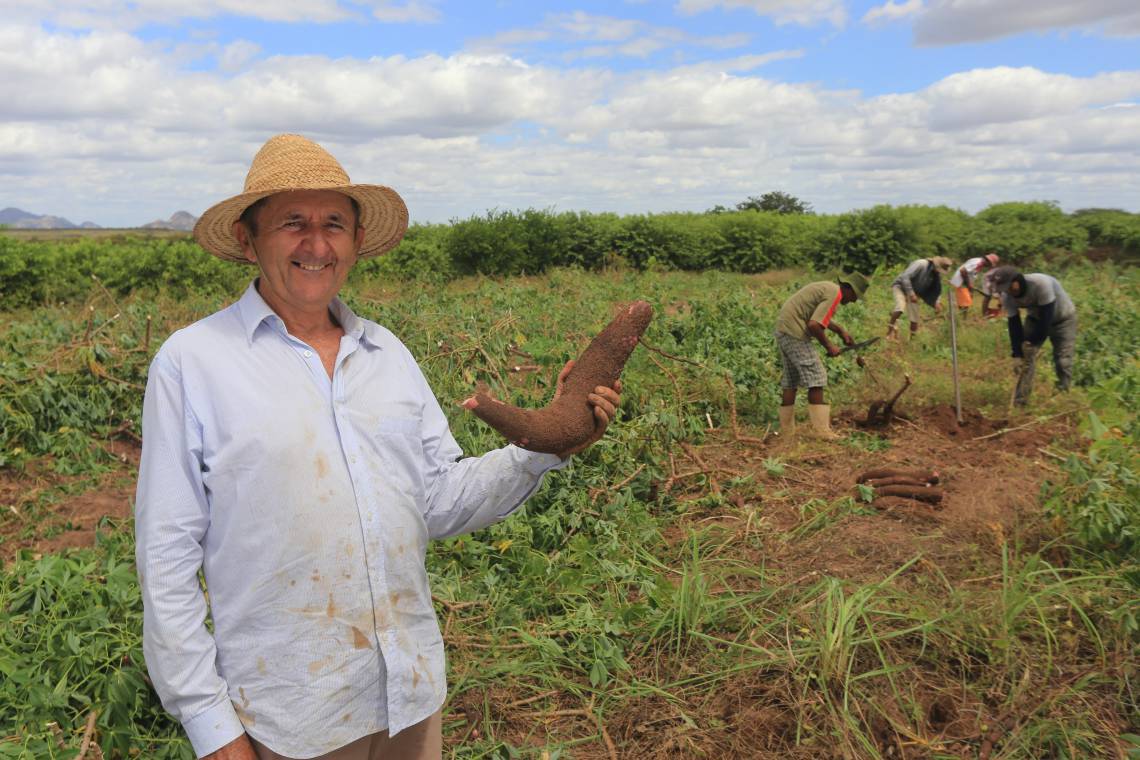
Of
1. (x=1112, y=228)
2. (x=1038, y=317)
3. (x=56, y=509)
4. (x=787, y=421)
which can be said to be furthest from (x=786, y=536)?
(x=1112, y=228)

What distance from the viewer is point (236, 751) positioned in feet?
4.75

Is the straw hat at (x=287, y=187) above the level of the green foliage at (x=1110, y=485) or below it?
above

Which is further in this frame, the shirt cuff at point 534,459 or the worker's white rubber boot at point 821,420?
the worker's white rubber boot at point 821,420

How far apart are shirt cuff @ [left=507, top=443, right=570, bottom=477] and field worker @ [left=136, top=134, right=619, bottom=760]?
0.21 m

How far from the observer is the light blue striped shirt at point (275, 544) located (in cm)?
142

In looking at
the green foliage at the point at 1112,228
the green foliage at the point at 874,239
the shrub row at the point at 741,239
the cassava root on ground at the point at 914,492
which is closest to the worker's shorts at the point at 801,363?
the cassava root on ground at the point at 914,492

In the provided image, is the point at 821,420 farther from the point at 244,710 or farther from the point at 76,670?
the point at 244,710

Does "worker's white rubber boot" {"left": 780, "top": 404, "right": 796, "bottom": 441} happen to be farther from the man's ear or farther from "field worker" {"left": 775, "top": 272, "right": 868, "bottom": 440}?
the man's ear

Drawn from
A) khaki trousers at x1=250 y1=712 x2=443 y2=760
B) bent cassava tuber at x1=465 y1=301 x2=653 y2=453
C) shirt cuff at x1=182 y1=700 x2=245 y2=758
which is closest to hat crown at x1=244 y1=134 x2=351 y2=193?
bent cassava tuber at x1=465 y1=301 x2=653 y2=453

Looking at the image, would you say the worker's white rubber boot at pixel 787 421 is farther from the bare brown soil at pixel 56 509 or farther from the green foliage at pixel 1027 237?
the green foliage at pixel 1027 237

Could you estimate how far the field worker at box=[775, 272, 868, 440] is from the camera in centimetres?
647

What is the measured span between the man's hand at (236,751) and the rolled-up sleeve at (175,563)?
0.01m

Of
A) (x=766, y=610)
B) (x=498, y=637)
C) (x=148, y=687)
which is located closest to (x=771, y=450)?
(x=766, y=610)

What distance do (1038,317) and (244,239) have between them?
7566 mm
